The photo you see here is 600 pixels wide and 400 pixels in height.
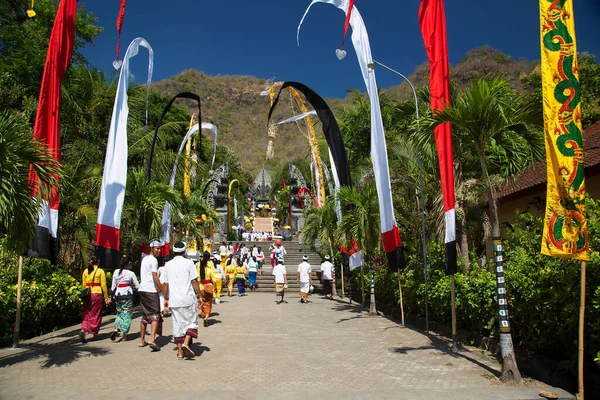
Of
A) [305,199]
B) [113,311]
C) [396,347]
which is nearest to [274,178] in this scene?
[305,199]

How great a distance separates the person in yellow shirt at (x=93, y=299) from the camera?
29.3ft

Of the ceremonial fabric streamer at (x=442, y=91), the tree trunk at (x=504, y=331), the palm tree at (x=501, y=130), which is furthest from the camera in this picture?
the ceremonial fabric streamer at (x=442, y=91)

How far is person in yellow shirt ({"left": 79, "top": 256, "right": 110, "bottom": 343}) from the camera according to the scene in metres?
8.93

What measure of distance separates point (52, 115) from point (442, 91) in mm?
6853

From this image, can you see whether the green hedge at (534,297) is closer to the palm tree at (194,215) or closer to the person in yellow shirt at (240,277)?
the person in yellow shirt at (240,277)

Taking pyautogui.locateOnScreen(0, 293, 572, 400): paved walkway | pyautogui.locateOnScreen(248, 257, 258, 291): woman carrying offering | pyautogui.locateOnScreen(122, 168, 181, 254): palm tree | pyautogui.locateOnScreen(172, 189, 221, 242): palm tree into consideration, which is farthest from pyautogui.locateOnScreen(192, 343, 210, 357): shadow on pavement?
pyautogui.locateOnScreen(248, 257, 258, 291): woman carrying offering

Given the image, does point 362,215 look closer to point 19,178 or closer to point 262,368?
point 262,368

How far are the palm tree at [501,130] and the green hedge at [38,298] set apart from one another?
317 inches

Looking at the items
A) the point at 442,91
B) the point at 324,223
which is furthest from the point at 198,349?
the point at 324,223

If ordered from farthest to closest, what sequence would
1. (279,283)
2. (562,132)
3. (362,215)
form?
(279,283) < (362,215) < (562,132)

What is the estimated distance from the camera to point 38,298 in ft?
31.3

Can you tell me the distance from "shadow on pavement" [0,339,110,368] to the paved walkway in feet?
0.05

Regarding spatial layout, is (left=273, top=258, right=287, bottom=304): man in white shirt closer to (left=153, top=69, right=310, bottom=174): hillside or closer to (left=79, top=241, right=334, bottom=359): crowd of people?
(left=79, top=241, right=334, bottom=359): crowd of people

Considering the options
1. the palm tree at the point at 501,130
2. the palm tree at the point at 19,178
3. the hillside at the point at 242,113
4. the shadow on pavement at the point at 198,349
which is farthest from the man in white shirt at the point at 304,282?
the hillside at the point at 242,113
